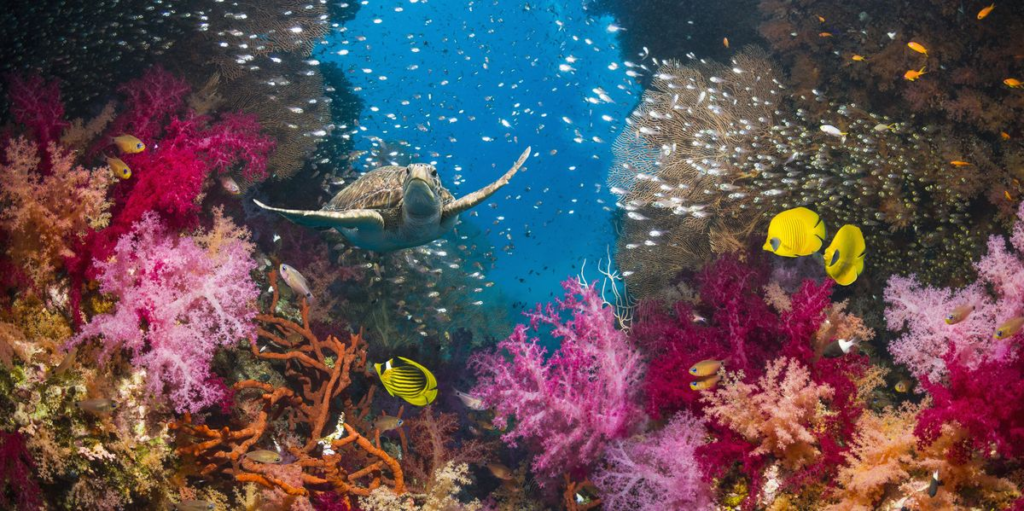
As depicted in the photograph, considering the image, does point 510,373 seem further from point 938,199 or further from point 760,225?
point 938,199

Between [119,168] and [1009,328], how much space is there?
257 inches

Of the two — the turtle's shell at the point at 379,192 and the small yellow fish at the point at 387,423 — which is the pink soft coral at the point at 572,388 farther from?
the turtle's shell at the point at 379,192

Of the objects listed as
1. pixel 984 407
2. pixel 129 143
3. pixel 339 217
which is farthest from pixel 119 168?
pixel 984 407

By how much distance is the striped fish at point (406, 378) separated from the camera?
14.8ft

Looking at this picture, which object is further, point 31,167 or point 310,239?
point 310,239

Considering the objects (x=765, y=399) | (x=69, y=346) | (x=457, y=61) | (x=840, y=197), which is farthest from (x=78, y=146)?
(x=457, y=61)

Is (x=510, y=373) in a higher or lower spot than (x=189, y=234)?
lower

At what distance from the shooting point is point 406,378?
180 inches

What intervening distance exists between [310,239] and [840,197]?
7859 millimetres

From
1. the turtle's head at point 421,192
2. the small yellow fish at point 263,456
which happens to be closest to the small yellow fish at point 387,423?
the small yellow fish at point 263,456

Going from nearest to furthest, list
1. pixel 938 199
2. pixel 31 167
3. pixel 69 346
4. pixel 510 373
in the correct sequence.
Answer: pixel 69 346
pixel 31 167
pixel 510 373
pixel 938 199

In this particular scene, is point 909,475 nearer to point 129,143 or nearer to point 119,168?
point 119,168

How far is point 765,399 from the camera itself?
3186 mm

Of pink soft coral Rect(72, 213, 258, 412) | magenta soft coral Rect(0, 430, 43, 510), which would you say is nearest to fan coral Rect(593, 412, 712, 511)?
pink soft coral Rect(72, 213, 258, 412)
